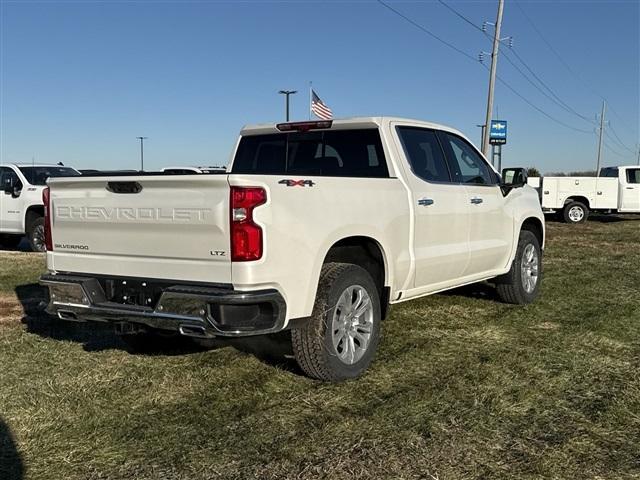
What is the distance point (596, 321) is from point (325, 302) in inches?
133

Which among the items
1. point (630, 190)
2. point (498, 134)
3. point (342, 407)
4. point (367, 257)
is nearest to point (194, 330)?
point (342, 407)

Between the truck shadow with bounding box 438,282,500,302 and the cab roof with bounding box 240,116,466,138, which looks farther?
the truck shadow with bounding box 438,282,500,302

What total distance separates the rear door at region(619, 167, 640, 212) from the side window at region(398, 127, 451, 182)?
1758 centimetres

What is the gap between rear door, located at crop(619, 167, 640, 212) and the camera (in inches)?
827

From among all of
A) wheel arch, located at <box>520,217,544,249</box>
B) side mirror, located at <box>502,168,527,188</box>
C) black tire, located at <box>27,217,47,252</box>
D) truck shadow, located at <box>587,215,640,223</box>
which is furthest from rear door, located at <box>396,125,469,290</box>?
truck shadow, located at <box>587,215,640,223</box>

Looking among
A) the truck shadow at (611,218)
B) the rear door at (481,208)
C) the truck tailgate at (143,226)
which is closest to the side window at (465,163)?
the rear door at (481,208)

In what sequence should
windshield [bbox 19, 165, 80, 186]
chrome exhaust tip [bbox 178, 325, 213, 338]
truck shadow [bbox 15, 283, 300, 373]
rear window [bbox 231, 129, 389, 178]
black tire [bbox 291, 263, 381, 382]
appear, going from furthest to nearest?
windshield [bbox 19, 165, 80, 186]
rear window [bbox 231, 129, 389, 178]
truck shadow [bbox 15, 283, 300, 373]
black tire [bbox 291, 263, 381, 382]
chrome exhaust tip [bbox 178, 325, 213, 338]

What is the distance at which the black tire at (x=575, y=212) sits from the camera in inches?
843

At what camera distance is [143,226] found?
4039 mm

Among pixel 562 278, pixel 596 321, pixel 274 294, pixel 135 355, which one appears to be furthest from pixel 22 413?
pixel 562 278

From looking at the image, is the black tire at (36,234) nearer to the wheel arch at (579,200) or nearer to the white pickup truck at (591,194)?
the white pickup truck at (591,194)

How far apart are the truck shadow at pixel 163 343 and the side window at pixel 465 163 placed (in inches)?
91.6

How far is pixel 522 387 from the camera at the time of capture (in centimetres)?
436

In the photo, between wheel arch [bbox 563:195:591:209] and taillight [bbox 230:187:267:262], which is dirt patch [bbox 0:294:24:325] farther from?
wheel arch [bbox 563:195:591:209]
